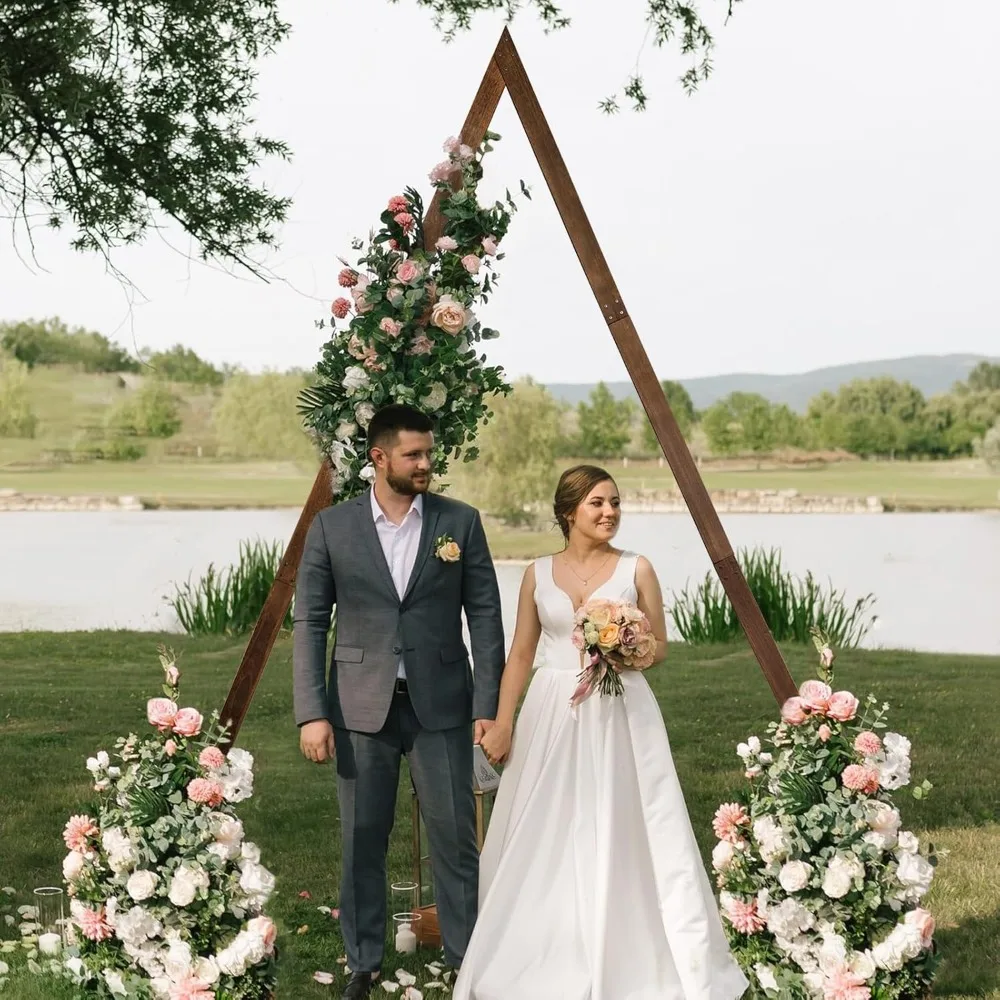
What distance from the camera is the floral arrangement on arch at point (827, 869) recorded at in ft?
14.3

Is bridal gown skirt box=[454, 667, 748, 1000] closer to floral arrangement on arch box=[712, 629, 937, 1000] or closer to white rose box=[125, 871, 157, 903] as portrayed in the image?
floral arrangement on arch box=[712, 629, 937, 1000]

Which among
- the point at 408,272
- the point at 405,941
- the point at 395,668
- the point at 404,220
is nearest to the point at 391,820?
the point at 395,668

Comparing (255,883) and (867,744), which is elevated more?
(867,744)

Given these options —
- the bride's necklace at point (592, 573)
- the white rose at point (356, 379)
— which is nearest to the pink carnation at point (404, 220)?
the white rose at point (356, 379)

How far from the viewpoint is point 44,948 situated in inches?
201

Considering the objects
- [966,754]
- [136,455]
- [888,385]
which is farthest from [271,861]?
[888,385]

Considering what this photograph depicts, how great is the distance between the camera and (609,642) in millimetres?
A: 4336

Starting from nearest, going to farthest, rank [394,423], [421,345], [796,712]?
[394,423], [796,712], [421,345]

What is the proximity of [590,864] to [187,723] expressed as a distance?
132 centimetres

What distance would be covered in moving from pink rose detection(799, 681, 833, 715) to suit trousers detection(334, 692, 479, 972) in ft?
3.54

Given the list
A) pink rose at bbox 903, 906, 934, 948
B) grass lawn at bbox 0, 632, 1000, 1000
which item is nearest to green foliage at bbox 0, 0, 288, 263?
grass lawn at bbox 0, 632, 1000, 1000

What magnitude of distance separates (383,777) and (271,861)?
8.41ft

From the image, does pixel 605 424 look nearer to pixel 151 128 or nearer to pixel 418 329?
pixel 151 128

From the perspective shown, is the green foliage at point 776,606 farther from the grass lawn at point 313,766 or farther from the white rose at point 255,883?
the white rose at point 255,883
